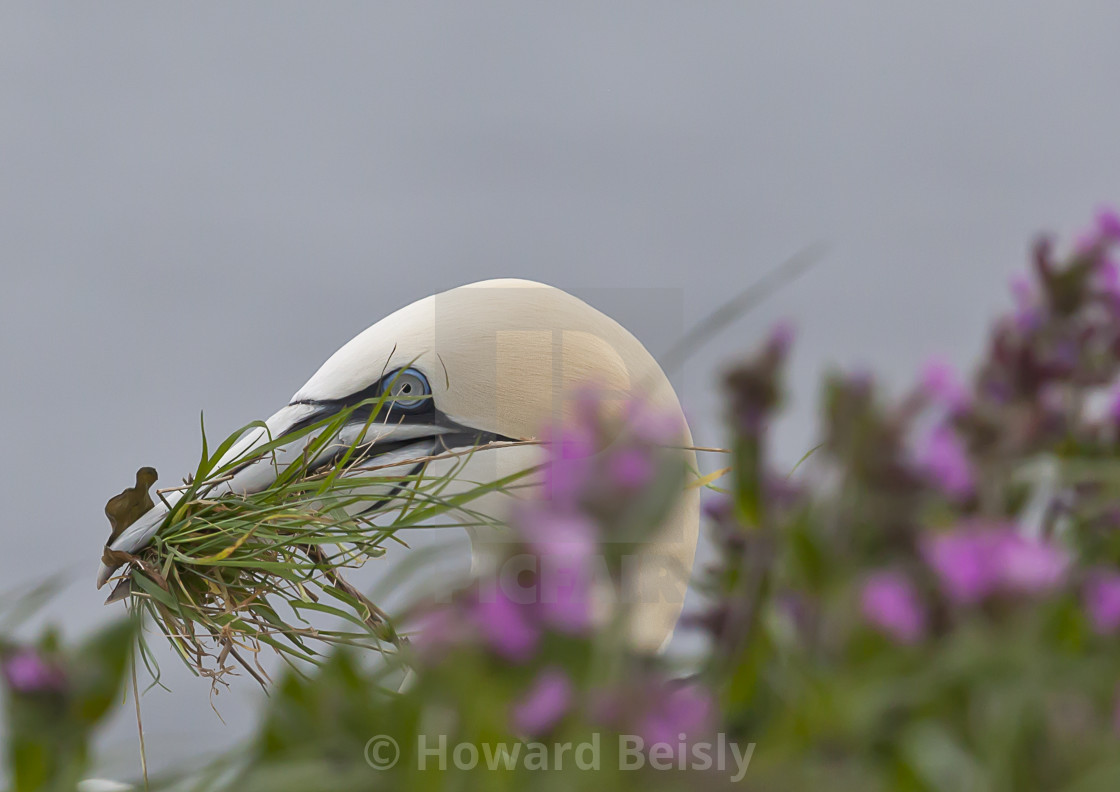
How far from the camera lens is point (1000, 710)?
437mm

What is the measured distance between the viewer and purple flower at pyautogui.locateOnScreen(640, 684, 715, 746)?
43cm

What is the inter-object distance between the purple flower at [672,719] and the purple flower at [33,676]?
282 mm

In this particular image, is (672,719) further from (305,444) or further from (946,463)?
(305,444)

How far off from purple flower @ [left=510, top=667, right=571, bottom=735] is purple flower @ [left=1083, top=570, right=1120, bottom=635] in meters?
0.24

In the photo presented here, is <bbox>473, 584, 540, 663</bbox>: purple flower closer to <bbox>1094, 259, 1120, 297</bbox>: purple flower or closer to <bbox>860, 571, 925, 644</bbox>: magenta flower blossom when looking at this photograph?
<bbox>860, 571, 925, 644</bbox>: magenta flower blossom

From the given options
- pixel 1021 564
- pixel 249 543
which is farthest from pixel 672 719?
pixel 249 543

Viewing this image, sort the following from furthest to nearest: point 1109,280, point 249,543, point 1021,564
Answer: point 249,543 < point 1109,280 < point 1021,564

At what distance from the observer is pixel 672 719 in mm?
441

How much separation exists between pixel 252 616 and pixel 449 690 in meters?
2.03

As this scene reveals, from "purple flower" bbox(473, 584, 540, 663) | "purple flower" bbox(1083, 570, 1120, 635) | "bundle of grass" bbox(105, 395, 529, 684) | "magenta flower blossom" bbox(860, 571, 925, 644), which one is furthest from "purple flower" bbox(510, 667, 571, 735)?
"bundle of grass" bbox(105, 395, 529, 684)

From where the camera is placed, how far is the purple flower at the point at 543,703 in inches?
17.4

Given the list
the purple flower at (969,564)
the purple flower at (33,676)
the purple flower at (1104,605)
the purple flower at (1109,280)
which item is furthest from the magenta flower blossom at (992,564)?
the purple flower at (33,676)

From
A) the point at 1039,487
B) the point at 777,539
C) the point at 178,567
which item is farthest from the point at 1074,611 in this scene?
the point at 178,567

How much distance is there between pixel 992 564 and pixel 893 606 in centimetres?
5
